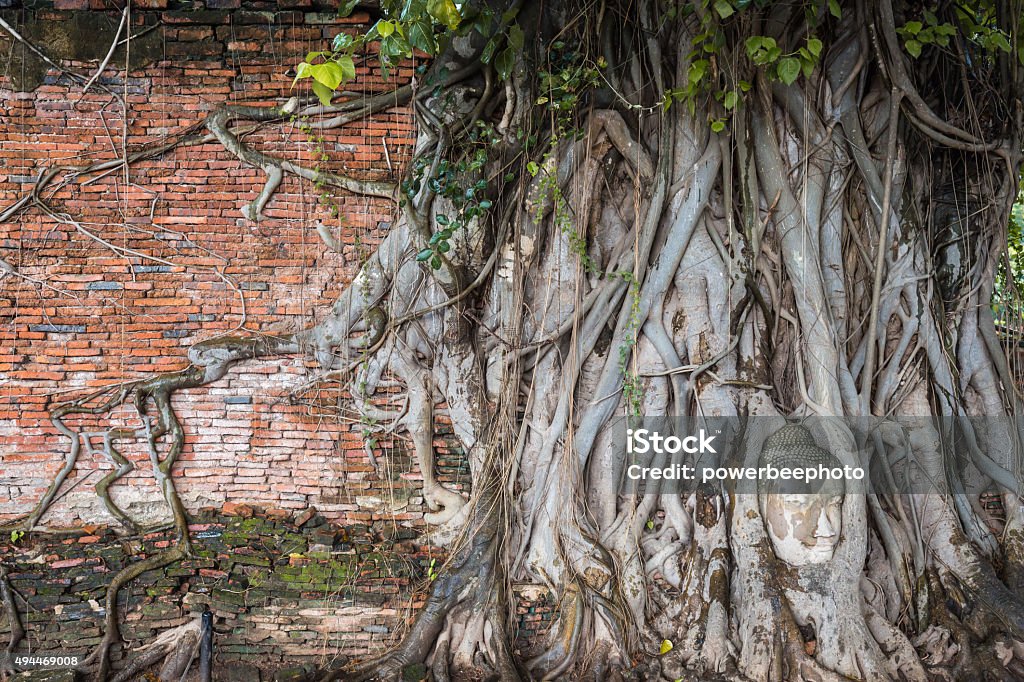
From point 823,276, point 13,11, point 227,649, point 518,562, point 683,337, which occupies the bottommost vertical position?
point 227,649

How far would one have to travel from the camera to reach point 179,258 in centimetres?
370

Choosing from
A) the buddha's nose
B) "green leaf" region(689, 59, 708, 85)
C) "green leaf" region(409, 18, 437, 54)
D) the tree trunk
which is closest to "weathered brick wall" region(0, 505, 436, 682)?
the tree trunk

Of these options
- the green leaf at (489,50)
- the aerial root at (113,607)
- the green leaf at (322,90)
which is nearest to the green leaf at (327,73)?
the green leaf at (322,90)

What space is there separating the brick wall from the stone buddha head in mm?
1491

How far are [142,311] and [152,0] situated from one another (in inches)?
61.2

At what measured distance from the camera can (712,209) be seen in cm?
351

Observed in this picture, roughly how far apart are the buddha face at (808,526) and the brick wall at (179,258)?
1.52 m

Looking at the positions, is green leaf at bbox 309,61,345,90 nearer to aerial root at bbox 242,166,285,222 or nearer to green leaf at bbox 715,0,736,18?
aerial root at bbox 242,166,285,222

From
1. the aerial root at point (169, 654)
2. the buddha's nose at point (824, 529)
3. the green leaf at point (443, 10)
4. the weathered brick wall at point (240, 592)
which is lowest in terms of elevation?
the aerial root at point (169, 654)

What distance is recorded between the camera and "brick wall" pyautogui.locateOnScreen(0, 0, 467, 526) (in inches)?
144

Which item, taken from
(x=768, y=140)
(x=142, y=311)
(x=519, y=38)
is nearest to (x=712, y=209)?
(x=768, y=140)

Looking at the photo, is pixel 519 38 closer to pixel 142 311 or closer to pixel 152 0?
pixel 152 0

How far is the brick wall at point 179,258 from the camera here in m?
3.66

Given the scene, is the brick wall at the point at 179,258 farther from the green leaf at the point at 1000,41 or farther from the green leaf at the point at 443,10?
the green leaf at the point at 1000,41
